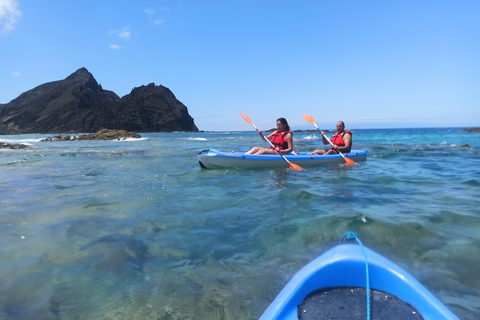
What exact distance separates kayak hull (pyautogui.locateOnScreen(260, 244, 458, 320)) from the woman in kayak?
7.73m

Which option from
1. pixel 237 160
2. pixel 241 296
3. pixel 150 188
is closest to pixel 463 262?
pixel 241 296

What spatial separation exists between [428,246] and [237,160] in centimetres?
641

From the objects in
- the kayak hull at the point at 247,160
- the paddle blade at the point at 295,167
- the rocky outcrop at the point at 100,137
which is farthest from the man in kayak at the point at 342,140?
the rocky outcrop at the point at 100,137

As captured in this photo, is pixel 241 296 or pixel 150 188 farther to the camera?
pixel 150 188

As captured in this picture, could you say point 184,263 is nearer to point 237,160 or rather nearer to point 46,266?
point 46,266

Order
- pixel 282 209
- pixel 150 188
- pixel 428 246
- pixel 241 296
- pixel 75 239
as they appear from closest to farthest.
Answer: pixel 241 296
pixel 428 246
pixel 75 239
pixel 282 209
pixel 150 188

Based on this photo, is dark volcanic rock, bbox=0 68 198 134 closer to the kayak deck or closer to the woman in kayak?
the woman in kayak

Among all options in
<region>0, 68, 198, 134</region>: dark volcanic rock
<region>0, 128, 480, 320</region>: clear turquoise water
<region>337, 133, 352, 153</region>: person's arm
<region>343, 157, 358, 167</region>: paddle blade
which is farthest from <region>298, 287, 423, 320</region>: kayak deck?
<region>0, 68, 198, 134</region>: dark volcanic rock

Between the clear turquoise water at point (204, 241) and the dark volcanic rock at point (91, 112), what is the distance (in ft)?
301

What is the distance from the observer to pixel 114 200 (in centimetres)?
610

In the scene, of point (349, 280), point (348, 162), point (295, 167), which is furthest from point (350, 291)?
point (348, 162)

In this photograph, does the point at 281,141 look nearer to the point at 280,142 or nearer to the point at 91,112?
the point at 280,142

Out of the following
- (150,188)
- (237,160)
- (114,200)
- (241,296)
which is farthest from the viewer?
(237,160)

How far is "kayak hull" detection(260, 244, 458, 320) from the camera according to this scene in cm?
200
